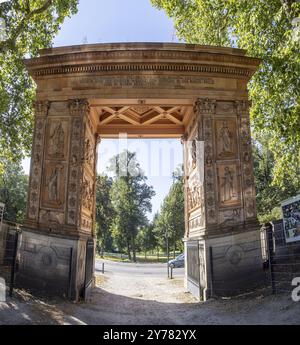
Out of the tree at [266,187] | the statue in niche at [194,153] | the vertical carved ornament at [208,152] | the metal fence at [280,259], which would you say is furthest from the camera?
the tree at [266,187]

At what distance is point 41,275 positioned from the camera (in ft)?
35.9

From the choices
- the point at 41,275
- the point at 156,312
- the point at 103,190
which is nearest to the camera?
the point at 156,312

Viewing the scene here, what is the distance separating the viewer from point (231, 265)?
11.2 metres

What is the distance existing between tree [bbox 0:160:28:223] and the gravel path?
32.4 m

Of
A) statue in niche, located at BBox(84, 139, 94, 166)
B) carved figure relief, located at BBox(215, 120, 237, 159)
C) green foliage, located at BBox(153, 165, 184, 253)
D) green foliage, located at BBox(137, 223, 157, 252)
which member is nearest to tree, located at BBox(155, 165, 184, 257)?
green foliage, located at BBox(153, 165, 184, 253)

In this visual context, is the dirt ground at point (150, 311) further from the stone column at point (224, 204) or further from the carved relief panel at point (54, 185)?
the carved relief panel at point (54, 185)

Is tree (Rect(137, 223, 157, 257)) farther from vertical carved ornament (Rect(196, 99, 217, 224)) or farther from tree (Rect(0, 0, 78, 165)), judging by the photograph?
vertical carved ornament (Rect(196, 99, 217, 224))

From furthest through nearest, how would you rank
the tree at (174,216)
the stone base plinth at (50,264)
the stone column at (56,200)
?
1. the tree at (174,216)
2. the stone column at (56,200)
3. the stone base plinth at (50,264)

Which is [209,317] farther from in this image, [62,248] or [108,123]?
[108,123]

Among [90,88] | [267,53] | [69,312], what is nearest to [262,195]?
[267,53]

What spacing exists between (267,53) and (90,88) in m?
8.52

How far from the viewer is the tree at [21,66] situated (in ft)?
54.1

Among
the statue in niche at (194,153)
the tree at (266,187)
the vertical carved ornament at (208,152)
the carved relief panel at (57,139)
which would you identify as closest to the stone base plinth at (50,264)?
the carved relief panel at (57,139)

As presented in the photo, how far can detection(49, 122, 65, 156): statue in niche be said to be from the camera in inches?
492
